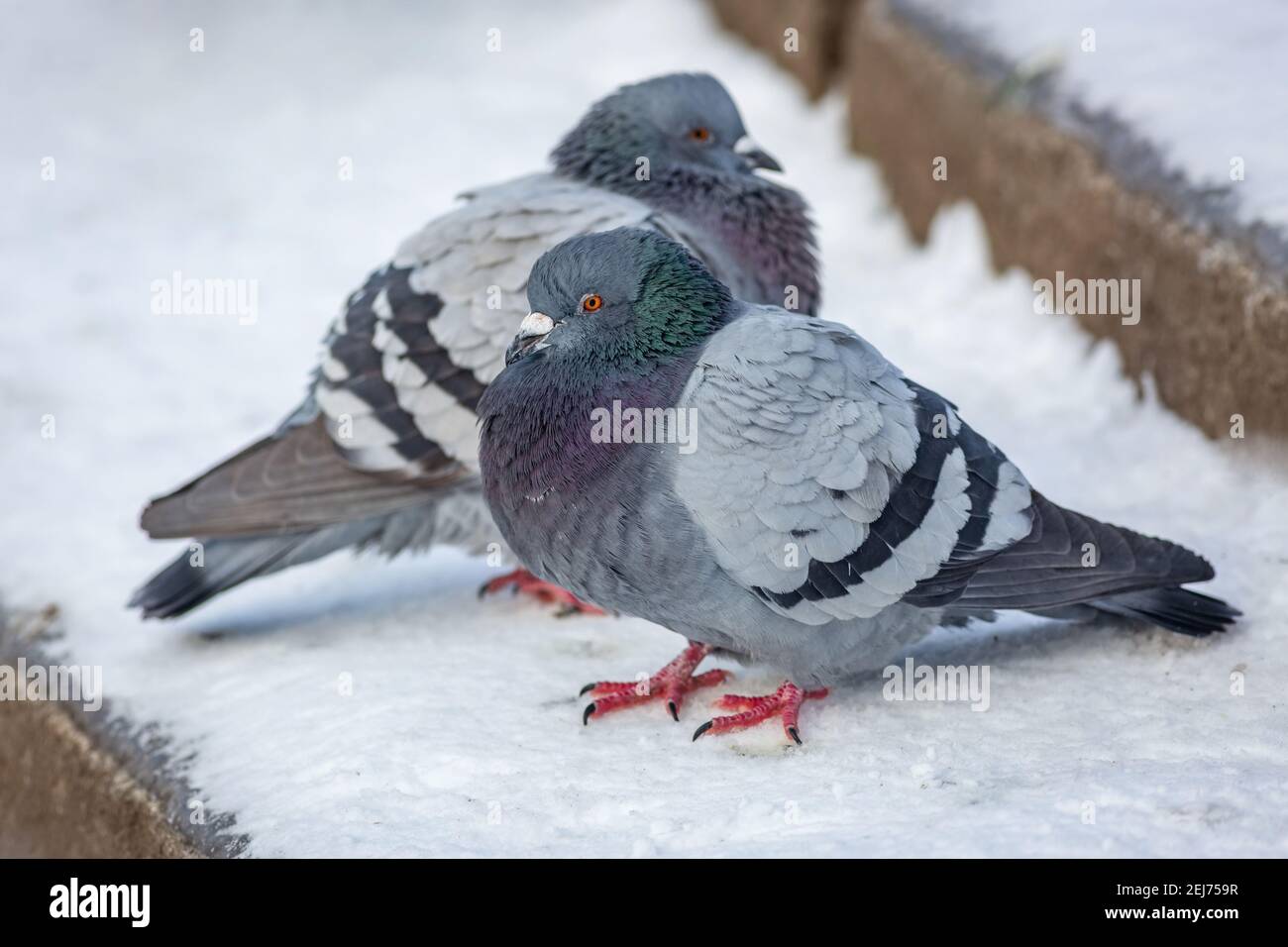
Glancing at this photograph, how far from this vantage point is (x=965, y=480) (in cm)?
406

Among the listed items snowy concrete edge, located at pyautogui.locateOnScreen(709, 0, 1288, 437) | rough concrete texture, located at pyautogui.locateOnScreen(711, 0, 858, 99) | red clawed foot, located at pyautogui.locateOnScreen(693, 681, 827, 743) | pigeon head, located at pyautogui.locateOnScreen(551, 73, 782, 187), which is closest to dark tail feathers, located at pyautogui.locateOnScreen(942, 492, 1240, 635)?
red clawed foot, located at pyautogui.locateOnScreen(693, 681, 827, 743)

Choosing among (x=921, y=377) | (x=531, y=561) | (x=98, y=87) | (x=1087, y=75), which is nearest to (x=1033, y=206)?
(x=1087, y=75)

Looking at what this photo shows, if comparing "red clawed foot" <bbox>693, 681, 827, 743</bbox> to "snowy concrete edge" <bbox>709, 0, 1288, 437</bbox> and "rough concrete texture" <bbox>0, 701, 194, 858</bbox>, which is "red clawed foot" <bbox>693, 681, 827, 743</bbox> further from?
"snowy concrete edge" <bbox>709, 0, 1288, 437</bbox>

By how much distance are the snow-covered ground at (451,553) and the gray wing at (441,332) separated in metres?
0.65

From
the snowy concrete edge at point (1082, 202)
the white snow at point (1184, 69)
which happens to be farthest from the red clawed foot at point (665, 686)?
the white snow at point (1184, 69)

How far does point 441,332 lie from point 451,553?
1.34 metres

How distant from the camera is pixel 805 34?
1005cm

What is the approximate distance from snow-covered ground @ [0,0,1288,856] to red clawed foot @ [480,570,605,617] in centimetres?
8

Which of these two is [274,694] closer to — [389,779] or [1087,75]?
[389,779]

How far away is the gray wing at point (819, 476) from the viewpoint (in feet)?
12.6

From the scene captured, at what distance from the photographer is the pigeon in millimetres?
5078

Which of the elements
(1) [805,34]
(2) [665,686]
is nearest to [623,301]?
(2) [665,686]

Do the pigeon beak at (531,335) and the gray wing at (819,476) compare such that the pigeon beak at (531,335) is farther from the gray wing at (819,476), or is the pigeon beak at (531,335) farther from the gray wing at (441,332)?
the gray wing at (441,332)

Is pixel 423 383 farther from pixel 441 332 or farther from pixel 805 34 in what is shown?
pixel 805 34
